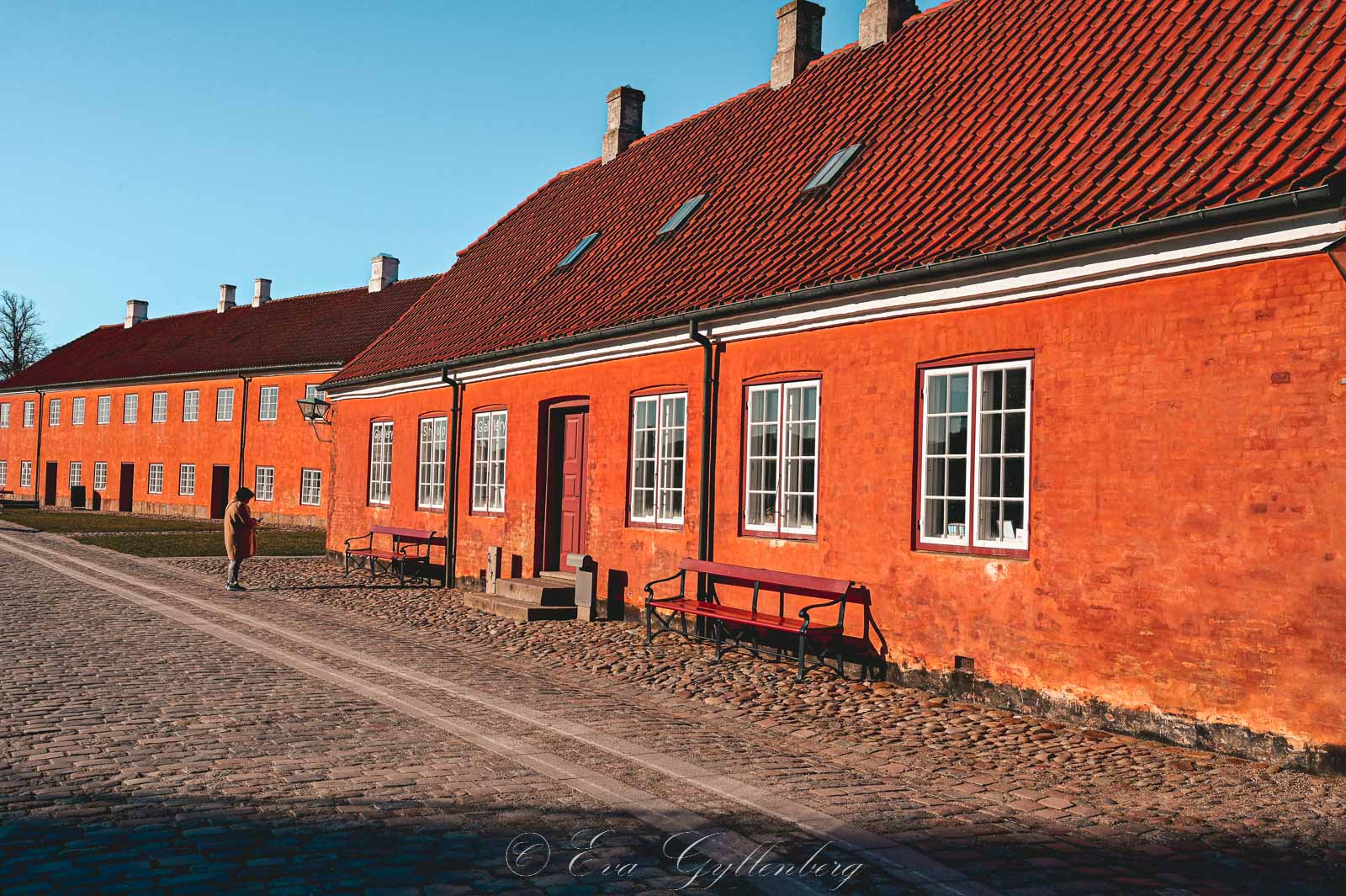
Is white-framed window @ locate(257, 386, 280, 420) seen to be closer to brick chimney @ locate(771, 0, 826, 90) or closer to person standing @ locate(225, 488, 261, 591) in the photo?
person standing @ locate(225, 488, 261, 591)

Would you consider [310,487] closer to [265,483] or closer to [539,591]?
[265,483]

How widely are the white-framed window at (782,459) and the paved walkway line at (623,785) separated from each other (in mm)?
3844

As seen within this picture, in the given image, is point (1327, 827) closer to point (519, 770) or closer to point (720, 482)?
point (519, 770)

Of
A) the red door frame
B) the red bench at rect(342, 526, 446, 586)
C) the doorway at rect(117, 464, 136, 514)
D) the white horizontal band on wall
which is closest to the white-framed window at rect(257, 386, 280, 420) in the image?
the doorway at rect(117, 464, 136, 514)

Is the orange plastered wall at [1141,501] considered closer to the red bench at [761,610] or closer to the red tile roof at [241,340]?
the red bench at [761,610]

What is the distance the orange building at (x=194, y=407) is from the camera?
126 ft

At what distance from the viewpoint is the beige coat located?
655 inches

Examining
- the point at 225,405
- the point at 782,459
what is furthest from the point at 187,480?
the point at 782,459

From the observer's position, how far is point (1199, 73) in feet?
29.8

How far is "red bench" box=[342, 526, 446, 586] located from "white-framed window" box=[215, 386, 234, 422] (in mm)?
23204

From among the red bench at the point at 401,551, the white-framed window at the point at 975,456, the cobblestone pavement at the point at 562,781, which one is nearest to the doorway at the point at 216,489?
the red bench at the point at 401,551

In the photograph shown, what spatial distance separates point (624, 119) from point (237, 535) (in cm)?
1041

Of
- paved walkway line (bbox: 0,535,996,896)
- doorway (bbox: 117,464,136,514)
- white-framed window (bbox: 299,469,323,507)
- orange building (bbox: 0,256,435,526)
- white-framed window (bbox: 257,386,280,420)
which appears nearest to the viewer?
paved walkway line (bbox: 0,535,996,896)

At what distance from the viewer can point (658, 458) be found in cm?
1338
